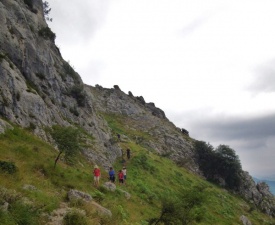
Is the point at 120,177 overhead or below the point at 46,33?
below

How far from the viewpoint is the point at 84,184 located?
90.6 ft

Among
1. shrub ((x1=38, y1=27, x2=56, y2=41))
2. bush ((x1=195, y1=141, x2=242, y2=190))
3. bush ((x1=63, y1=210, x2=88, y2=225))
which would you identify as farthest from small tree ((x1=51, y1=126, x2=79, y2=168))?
bush ((x1=195, y1=141, x2=242, y2=190))

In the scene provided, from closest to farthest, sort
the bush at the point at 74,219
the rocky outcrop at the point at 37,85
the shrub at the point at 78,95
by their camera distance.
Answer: the bush at the point at 74,219
the rocky outcrop at the point at 37,85
the shrub at the point at 78,95

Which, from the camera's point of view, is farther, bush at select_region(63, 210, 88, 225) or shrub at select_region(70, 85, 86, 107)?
shrub at select_region(70, 85, 86, 107)

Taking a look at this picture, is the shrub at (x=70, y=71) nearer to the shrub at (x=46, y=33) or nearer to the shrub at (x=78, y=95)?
the shrub at (x=78, y=95)

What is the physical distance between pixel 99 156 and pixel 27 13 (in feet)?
92.0

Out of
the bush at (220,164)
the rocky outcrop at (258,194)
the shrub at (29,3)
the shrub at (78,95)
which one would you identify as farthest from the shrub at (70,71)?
the rocky outcrop at (258,194)

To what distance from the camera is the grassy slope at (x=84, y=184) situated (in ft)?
59.7

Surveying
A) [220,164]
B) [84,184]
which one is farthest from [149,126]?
[84,184]

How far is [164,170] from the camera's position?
185 ft

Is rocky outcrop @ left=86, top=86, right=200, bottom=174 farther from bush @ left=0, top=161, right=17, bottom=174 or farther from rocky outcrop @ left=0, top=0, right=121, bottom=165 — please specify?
bush @ left=0, top=161, right=17, bottom=174

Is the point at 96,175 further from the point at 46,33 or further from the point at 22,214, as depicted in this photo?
the point at 46,33

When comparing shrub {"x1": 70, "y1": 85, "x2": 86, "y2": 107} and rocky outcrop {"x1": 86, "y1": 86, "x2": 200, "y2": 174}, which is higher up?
rocky outcrop {"x1": 86, "y1": 86, "x2": 200, "y2": 174}

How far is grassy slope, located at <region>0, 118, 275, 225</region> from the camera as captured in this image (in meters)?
18.2
